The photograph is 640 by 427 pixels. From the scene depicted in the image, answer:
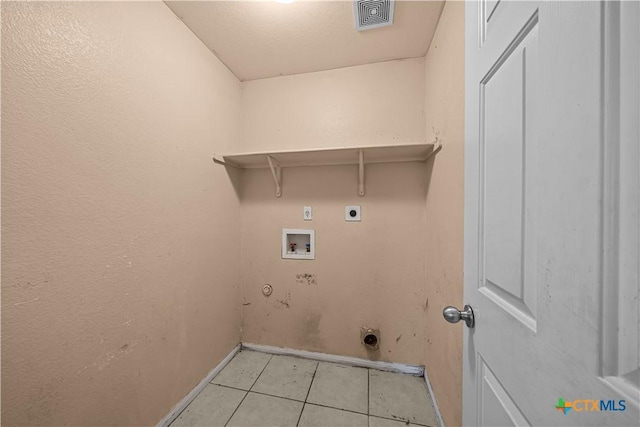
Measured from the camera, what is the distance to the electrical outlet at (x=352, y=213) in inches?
66.9

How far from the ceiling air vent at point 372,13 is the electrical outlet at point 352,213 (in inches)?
46.0

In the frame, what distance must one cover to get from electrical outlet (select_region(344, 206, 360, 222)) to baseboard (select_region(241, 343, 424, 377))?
1095mm

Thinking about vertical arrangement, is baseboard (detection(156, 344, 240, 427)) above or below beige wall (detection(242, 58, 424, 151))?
below

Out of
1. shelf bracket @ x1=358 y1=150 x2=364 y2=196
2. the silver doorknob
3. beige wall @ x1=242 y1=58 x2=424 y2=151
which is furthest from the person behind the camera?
beige wall @ x1=242 y1=58 x2=424 y2=151

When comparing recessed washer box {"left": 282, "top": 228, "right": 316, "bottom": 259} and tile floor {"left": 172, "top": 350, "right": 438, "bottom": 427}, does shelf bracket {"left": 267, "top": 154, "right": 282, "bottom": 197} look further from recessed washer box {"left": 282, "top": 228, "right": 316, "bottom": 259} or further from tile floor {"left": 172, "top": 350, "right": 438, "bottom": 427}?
tile floor {"left": 172, "top": 350, "right": 438, "bottom": 427}

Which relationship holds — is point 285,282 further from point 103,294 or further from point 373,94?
point 373,94

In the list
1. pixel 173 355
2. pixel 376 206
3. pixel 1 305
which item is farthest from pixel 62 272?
pixel 376 206

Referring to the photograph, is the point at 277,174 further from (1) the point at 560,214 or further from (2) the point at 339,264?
(1) the point at 560,214

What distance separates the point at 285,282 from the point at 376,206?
0.98 metres

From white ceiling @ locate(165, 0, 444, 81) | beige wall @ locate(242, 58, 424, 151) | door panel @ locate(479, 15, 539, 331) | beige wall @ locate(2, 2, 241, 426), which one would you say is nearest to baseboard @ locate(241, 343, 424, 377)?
beige wall @ locate(2, 2, 241, 426)

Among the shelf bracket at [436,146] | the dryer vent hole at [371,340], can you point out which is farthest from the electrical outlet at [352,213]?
the dryer vent hole at [371,340]

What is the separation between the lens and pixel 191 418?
1.25 meters

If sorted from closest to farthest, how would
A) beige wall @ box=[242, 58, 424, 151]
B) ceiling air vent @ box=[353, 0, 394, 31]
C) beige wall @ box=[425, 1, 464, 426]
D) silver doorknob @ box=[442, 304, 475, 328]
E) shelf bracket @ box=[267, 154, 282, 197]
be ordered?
1. silver doorknob @ box=[442, 304, 475, 328]
2. beige wall @ box=[425, 1, 464, 426]
3. ceiling air vent @ box=[353, 0, 394, 31]
4. beige wall @ box=[242, 58, 424, 151]
5. shelf bracket @ box=[267, 154, 282, 197]

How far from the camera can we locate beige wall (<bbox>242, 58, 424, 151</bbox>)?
162cm
